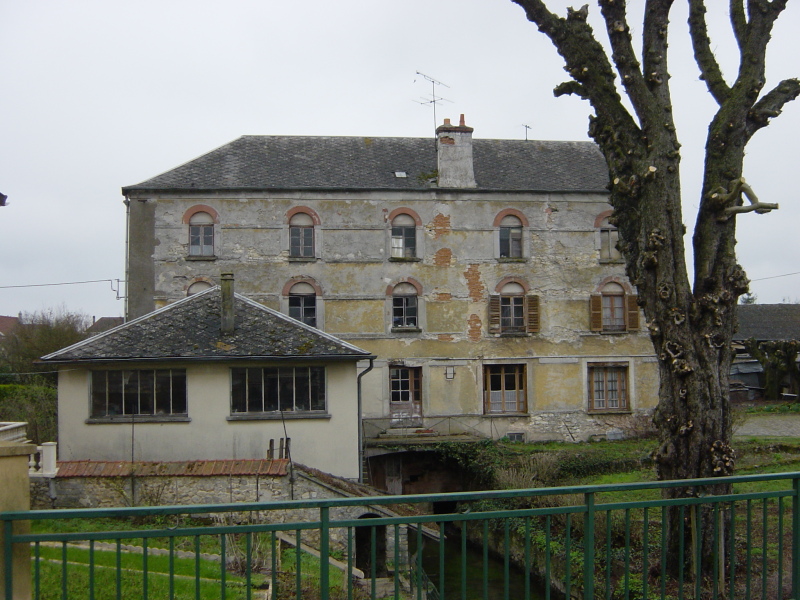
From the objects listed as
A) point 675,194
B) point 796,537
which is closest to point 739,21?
point 675,194

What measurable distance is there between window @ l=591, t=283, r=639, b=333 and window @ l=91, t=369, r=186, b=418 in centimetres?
1590

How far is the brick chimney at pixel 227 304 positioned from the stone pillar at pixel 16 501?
1501 centimetres

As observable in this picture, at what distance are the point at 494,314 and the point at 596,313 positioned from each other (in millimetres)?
3839

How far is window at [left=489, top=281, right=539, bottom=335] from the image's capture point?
28188 millimetres

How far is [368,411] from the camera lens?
88.3 feet

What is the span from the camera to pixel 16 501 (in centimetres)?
475

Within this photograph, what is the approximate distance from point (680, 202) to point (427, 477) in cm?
1804

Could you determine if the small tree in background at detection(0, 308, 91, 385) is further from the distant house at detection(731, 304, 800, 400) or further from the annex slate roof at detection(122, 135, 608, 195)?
the distant house at detection(731, 304, 800, 400)

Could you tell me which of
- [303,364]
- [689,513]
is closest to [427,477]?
[303,364]

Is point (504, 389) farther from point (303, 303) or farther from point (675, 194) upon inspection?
point (675, 194)

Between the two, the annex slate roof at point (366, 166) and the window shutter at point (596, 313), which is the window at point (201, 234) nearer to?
the annex slate roof at point (366, 166)

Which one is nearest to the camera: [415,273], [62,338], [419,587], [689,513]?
[419,587]

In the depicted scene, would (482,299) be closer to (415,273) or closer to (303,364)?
(415,273)

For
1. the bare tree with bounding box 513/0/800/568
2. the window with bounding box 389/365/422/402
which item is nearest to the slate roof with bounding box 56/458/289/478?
the bare tree with bounding box 513/0/800/568
